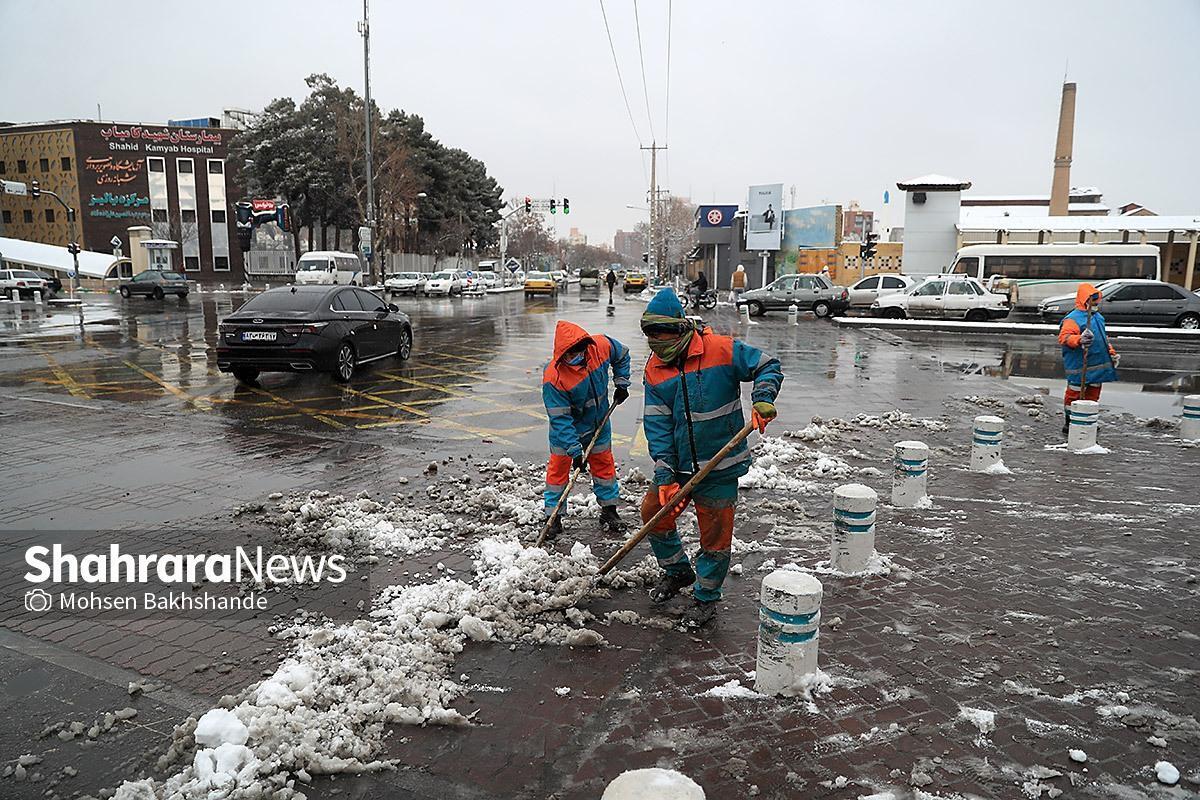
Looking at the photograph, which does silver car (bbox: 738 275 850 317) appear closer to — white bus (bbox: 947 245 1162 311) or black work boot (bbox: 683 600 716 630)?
white bus (bbox: 947 245 1162 311)

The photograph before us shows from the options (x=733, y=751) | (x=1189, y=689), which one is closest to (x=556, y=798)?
(x=733, y=751)

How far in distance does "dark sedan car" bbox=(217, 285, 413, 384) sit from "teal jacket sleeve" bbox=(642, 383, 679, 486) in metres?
8.24

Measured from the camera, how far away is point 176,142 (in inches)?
2655

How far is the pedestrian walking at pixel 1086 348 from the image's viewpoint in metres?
8.79

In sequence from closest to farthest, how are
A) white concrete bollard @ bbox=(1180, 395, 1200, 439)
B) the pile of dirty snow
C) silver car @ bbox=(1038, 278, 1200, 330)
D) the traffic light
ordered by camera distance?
the pile of dirty snow, white concrete bollard @ bbox=(1180, 395, 1200, 439), silver car @ bbox=(1038, 278, 1200, 330), the traffic light

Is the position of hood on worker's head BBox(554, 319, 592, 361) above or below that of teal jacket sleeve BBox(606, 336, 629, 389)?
above

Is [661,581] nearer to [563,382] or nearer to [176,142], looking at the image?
[563,382]

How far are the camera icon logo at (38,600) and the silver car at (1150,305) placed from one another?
90.2 ft

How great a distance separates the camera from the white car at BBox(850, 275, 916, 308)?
100 feet

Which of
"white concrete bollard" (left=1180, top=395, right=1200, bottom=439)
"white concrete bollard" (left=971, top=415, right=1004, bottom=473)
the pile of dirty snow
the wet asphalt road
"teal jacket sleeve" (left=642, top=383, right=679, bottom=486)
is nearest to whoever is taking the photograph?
the pile of dirty snow

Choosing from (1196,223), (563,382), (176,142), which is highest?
(176,142)

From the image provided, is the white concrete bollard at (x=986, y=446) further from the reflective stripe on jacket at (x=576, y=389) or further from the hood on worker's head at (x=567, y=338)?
the hood on worker's head at (x=567, y=338)

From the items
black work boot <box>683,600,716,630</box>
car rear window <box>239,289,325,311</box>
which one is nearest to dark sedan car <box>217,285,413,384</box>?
car rear window <box>239,289,325,311</box>

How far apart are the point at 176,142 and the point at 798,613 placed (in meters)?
78.6
